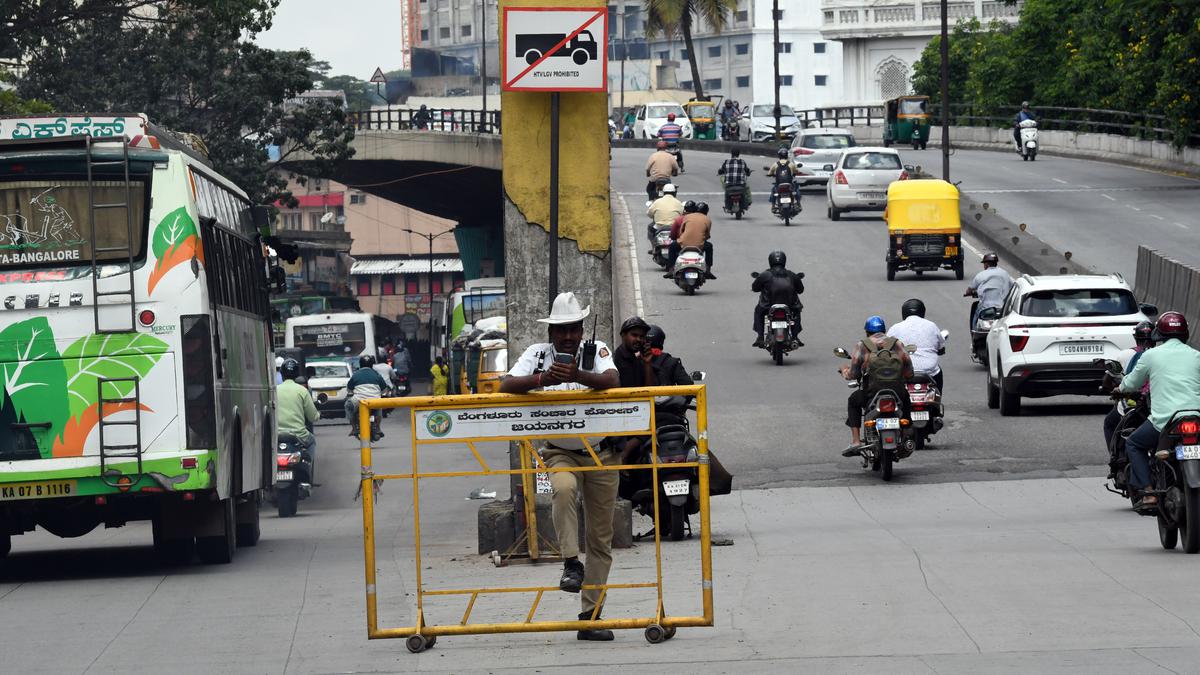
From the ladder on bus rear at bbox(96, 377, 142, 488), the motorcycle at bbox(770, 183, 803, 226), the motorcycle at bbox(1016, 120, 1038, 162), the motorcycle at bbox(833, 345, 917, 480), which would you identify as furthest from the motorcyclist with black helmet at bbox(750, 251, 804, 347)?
Answer: the motorcycle at bbox(1016, 120, 1038, 162)

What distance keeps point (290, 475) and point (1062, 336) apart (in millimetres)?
9001

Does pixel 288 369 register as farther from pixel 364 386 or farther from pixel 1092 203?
pixel 1092 203

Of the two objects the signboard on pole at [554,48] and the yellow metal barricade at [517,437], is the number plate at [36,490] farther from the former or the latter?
the yellow metal barricade at [517,437]

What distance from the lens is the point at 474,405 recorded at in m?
8.91

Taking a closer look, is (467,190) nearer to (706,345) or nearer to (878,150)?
(878,150)

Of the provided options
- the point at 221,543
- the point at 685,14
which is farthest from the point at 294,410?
the point at 685,14

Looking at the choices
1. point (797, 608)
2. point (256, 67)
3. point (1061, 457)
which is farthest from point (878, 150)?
point (797, 608)

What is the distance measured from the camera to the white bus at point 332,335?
51125mm

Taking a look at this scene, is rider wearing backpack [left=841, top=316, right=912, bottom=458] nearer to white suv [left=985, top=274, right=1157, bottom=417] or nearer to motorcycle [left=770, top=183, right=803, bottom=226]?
white suv [left=985, top=274, right=1157, bottom=417]

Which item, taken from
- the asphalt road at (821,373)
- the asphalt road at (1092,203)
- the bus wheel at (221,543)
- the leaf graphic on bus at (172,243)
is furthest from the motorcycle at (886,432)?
the asphalt road at (1092,203)

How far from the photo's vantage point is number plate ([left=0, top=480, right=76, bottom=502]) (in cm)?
1296

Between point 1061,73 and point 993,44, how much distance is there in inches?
278

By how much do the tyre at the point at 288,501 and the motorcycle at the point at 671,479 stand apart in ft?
23.2

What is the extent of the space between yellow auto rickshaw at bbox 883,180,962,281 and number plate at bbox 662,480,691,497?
70.3 ft
